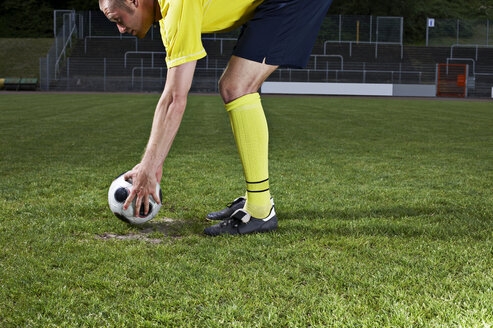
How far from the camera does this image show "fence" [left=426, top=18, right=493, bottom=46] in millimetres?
36406

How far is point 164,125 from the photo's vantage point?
2.14 m

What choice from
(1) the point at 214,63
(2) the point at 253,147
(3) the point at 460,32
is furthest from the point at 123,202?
(3) the point at 460,32

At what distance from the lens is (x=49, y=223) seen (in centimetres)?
276

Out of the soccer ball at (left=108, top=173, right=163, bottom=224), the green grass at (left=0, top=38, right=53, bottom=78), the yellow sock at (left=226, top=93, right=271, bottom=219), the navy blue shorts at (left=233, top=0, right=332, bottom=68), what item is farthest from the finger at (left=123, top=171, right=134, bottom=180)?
the green grass at (left=0, top=38, right=53, bottom=78)

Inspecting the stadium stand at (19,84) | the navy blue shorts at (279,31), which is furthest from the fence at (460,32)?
the navy blue shorts at (279,31)

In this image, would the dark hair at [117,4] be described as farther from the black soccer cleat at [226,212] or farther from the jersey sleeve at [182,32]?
the black soccer cleat at [226,212]

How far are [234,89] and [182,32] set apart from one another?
0.64 metres

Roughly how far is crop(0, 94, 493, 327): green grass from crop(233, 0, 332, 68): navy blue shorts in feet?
3.03

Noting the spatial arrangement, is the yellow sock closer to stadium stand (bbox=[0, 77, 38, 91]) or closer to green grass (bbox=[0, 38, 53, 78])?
stadium stand (bbox=[0, 77, 38, 91])

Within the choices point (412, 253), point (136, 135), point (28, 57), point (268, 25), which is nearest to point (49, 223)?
point (268, 25)

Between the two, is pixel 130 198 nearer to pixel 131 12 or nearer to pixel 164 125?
pixel 164 125

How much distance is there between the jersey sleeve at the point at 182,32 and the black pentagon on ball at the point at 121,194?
0.80 meters

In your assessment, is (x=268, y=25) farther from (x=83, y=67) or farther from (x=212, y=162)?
(x=83, y=67)

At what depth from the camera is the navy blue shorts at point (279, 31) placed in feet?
8.49
